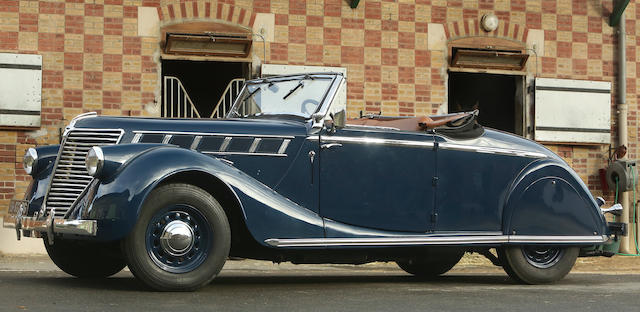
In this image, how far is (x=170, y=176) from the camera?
6.97m

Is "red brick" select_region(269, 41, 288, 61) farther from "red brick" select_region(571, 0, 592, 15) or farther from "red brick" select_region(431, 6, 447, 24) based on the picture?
"red brick" select_region(571, 0, 592, 15)

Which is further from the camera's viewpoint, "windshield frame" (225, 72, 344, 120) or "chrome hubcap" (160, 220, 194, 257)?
"windshield frame" (225, 72, 344, 120)

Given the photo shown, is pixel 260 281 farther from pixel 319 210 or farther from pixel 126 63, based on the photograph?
pixel 126 63

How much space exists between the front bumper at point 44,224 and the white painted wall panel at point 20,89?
16.8 feet

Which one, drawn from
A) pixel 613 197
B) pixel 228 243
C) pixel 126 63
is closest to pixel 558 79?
pixel 613 197

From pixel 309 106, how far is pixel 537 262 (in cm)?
244

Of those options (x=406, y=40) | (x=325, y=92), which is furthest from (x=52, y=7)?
(x=325, y=92)

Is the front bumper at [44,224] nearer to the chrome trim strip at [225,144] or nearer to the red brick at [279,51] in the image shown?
the chrome trim strip at [225,144]

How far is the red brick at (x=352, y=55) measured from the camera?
46.1ft

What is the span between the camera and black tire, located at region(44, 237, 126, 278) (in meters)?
8.13

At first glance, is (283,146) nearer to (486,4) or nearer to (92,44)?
(92,44)

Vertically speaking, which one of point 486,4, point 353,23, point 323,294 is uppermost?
point 486,4

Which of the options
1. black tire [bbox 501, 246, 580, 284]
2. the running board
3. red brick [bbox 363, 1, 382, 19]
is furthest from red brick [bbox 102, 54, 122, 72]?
black tire [bbox 501, 246, 580, 284]

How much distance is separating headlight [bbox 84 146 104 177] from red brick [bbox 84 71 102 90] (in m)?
6.42
